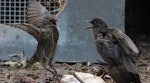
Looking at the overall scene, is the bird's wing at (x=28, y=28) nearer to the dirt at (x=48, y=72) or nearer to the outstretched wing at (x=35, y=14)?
the outstretched wing at (x=35, y=14)

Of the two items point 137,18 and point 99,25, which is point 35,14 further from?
point 137,18

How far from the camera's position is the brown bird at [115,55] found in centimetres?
492

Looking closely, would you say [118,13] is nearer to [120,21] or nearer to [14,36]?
[120,21]

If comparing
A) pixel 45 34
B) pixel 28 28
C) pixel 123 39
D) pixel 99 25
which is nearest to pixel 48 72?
pixel 45 34

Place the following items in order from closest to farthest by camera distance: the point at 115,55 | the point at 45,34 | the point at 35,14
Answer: the point at 115,55
the point at 45,34
the point at 35,14

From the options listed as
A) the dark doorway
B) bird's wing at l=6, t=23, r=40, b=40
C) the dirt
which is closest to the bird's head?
bird's wing at l=6, t=23, r=40, b=40

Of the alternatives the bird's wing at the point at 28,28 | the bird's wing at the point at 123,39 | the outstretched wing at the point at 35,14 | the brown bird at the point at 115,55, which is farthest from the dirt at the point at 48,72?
the bird's wing at the point at 123,39

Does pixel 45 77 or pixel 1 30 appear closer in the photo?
pixel 45 77

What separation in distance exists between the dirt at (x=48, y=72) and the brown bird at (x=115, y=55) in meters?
0.74

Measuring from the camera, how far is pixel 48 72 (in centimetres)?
606

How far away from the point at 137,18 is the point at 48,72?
3.34 metres

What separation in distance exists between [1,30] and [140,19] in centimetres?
323

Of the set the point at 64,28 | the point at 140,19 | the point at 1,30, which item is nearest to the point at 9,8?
the point at 1,30

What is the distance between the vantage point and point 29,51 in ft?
21.4
